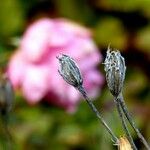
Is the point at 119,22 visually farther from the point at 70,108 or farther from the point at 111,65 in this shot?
the point at 111,65

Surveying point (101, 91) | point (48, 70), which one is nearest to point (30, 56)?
point (48, 70)

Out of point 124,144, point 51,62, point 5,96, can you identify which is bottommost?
point 124,144

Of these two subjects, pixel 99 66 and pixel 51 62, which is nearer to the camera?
pixel 51 62

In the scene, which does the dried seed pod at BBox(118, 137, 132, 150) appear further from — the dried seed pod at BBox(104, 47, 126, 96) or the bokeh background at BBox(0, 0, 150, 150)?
the bokeh background at BBox(0, 0, 150, 150)

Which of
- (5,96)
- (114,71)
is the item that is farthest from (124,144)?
(5,96)

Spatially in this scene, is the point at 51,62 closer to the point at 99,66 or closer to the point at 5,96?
the point at 99,66

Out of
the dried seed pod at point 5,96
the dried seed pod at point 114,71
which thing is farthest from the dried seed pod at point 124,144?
the dried seed pod at point 5,96
